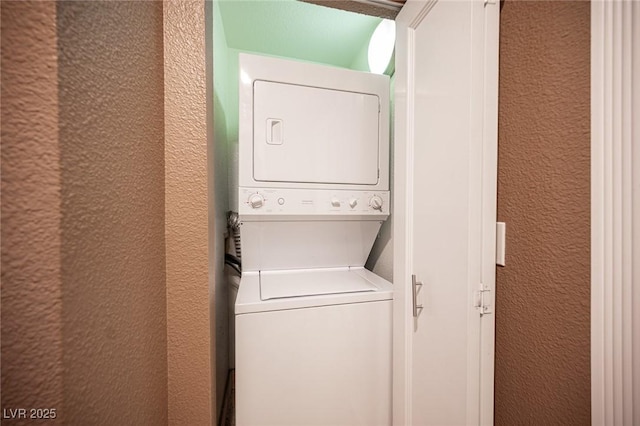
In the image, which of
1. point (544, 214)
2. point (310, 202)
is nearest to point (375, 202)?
point (310, 202)

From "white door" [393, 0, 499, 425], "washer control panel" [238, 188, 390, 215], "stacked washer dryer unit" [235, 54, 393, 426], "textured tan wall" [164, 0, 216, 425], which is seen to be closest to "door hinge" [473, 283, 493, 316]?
"white door" [393, 0, 499, 425]

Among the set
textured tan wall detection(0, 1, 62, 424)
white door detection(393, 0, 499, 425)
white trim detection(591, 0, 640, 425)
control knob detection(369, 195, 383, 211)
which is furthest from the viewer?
control knob detection(369, 195, 383, 211)

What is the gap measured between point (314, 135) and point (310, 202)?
0.37 metres

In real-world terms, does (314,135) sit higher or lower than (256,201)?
higher

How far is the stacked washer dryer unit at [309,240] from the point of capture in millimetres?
1071

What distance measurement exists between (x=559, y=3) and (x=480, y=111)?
0.89 ft

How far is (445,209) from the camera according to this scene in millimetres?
835

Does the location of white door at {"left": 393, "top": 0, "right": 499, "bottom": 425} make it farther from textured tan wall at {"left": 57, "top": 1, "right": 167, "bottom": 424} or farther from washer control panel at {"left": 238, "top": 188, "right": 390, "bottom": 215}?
textured tan wall at {"left": 57, "top": 1, "right": 167, "bottom": 424}

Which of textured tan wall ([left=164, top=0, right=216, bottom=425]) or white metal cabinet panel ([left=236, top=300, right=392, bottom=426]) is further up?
textured tan wall ([left=164, top=0, right=216, bottom=425])

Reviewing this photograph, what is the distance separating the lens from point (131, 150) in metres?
0.59

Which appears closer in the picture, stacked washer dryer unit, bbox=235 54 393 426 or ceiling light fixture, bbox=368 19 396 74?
stacked washer dryer unit, bbox=235 54 393 426

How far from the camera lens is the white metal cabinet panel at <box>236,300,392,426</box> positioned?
3.43 ft

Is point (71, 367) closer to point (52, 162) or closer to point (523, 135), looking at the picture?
point (52, 162)

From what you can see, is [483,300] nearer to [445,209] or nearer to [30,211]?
[445,209]
